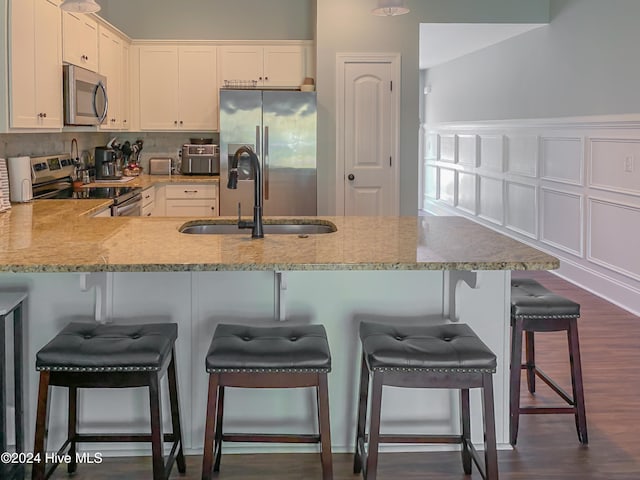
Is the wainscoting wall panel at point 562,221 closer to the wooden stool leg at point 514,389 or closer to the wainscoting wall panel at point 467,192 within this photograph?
the wainscoting wall panel at point 467,192

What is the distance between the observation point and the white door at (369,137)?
6.14 meters

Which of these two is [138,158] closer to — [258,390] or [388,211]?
[388,211]

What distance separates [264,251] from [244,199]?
3.54 meters

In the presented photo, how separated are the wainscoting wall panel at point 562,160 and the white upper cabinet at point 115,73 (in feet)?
13.2

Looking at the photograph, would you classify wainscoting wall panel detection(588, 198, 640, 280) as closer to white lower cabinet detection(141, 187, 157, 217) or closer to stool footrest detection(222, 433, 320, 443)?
stool footrest detection(222, 433, 320, 443)

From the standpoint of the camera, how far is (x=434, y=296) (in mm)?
2809

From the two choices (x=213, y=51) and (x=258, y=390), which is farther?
(x=213, y=51)

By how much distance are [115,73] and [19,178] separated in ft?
6.39

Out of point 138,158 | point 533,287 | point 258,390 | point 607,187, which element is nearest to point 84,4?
point 258,390

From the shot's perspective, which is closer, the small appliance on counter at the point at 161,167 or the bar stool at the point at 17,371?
the bar stool at the point at 17,371

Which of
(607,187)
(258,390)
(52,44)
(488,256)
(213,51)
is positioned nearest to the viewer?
(488,256)

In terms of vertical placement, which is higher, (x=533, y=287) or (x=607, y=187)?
(x=607, y=187)

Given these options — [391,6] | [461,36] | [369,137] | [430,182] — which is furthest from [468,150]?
[391,6]

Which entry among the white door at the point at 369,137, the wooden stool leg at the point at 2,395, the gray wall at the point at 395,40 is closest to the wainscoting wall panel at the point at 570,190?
the gray wall at the point at 395,40
